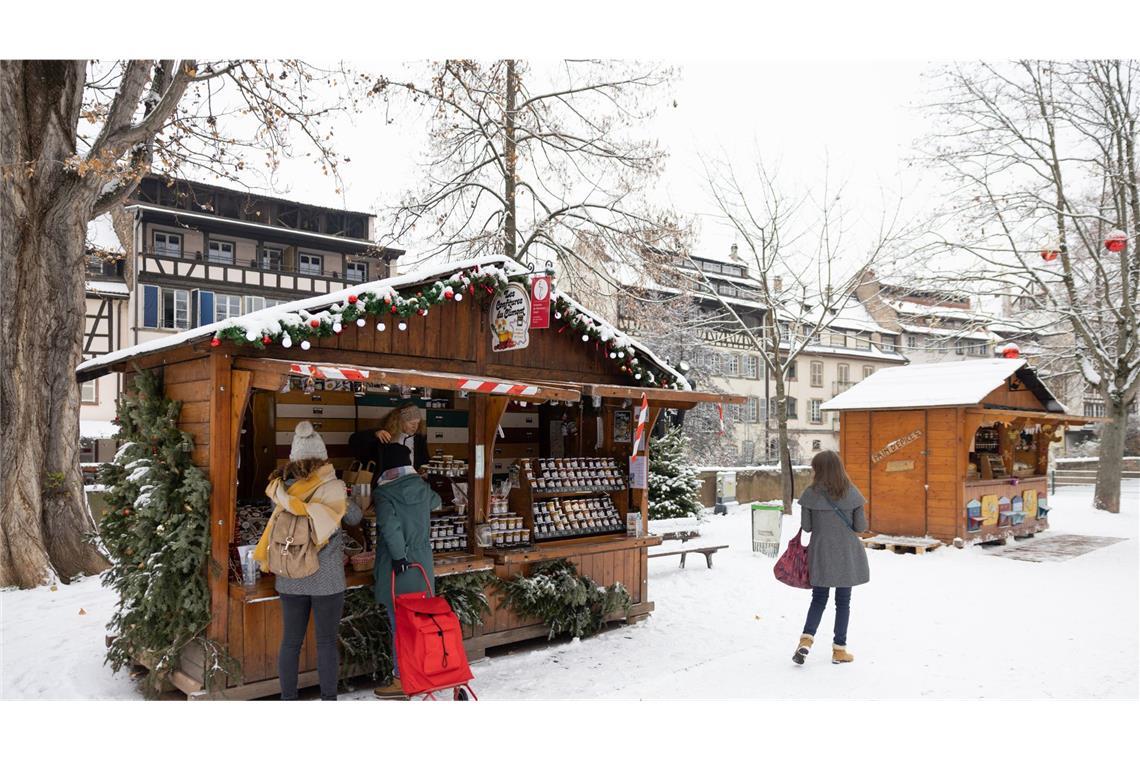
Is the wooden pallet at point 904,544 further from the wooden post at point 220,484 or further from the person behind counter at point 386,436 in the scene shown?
the wooden post at point 220,484

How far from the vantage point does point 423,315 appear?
6352 mm

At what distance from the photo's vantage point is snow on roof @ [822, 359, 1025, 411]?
11.9m

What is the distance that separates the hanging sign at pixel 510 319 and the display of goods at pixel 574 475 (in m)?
1.19

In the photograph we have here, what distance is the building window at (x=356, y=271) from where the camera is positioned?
30.4m

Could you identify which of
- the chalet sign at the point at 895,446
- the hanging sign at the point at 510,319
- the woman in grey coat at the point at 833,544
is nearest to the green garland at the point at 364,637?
the hanging sign at the point at 510,319

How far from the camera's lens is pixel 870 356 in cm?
4275

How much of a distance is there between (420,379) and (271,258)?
2539cm

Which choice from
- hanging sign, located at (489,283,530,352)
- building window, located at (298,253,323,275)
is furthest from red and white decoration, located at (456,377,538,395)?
building window, located at (298,253,323,275)

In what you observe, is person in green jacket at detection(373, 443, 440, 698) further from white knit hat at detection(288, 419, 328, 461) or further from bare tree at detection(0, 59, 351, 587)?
bare tree at detection(0, 59, 351, 587)

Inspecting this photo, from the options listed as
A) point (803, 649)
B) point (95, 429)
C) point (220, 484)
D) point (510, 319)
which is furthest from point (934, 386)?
point (95, 429)

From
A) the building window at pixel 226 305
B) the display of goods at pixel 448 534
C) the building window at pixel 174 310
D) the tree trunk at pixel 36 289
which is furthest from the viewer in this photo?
the building window at pixel 226 305

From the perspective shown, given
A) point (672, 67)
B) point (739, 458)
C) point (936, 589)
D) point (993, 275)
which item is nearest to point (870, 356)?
point (739, 458)

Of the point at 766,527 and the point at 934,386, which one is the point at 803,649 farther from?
the point at 934,386

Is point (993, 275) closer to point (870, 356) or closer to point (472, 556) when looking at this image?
point (472, 556)
